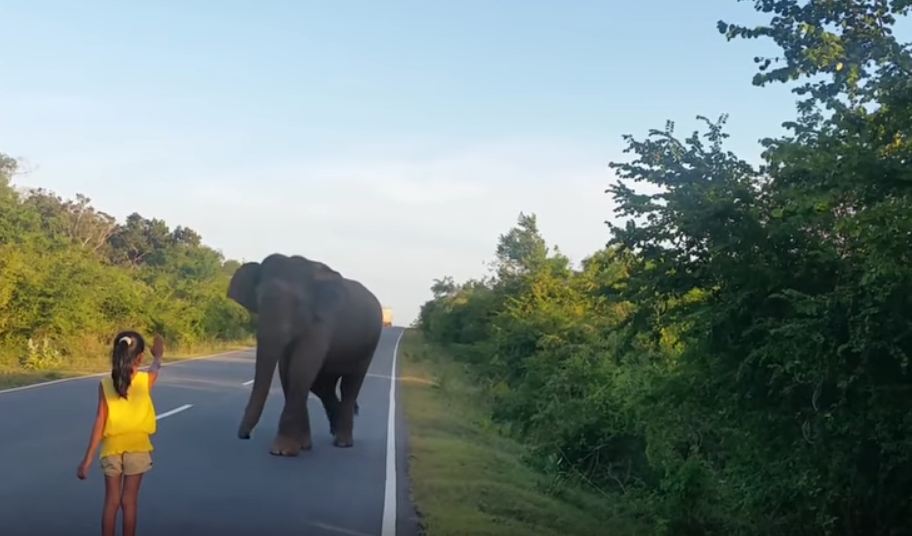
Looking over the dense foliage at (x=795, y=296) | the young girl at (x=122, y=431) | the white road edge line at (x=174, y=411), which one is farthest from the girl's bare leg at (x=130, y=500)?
the white road edge line at (x=174, y=411)

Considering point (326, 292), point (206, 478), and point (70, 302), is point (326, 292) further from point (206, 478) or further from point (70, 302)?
point (70, 302)

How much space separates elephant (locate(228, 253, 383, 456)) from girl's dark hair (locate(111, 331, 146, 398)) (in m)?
6.41

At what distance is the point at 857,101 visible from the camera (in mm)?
9930

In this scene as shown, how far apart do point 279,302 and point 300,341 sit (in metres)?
0.58

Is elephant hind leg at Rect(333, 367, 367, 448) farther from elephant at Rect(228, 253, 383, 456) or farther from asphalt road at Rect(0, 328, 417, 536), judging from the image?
asphalt road at Rect(0, 328, 417, 536)

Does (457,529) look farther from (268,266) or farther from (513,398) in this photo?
(513,398)

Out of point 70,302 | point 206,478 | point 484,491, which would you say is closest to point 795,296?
point 484,491

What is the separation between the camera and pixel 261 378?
13523 millimetres

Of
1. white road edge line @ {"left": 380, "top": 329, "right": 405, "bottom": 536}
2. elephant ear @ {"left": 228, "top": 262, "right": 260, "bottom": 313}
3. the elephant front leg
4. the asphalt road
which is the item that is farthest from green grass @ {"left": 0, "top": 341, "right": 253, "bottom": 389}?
the elephant front leg

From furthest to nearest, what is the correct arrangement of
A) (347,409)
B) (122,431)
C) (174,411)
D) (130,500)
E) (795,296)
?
(174,411), (347,409), (795,296), (130,500), (122,431)

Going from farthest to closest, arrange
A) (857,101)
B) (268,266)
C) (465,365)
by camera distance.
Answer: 1. (465,365)
2. (268,266)
3. (857,101)

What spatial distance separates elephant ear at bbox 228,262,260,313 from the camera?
1510cm

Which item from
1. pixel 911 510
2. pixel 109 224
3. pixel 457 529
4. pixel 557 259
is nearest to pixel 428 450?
pixel 457 529

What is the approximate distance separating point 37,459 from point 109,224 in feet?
226
